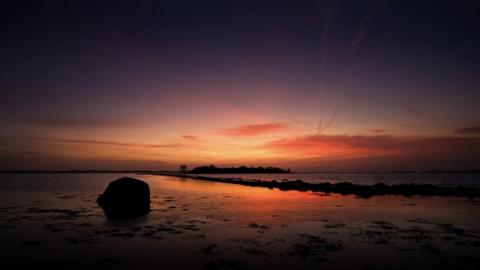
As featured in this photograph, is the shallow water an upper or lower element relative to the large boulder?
lower

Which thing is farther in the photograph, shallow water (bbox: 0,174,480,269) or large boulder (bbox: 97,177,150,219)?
large boulder (bbox: 97,177,150,219)

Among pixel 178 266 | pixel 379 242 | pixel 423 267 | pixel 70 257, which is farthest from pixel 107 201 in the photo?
pixel 423 267

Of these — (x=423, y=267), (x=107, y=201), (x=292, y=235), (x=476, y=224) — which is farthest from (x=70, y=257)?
(x=476, y=224)

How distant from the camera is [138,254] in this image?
12469 mm

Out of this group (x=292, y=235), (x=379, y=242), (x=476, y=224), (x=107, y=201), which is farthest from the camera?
(x=107, y=201)

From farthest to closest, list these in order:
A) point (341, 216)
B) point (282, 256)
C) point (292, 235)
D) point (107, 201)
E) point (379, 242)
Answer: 1. point (107, 201)
2. point (341, 216)
3. point (292, 235)
4. point (379, 242)
5. point (282, 256)

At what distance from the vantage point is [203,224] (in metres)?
19.5

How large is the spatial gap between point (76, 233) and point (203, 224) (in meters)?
6.36

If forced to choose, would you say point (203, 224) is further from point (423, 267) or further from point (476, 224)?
point (476, 224)

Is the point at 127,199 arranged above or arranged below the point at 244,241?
above

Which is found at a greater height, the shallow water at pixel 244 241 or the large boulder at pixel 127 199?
the large boulder at pixel 127 199

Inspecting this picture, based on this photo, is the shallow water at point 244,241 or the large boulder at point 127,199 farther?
the large boulder at point 127,199

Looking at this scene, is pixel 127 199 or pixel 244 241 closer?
pixel 244 241

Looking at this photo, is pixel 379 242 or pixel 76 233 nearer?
pixel 379 242
